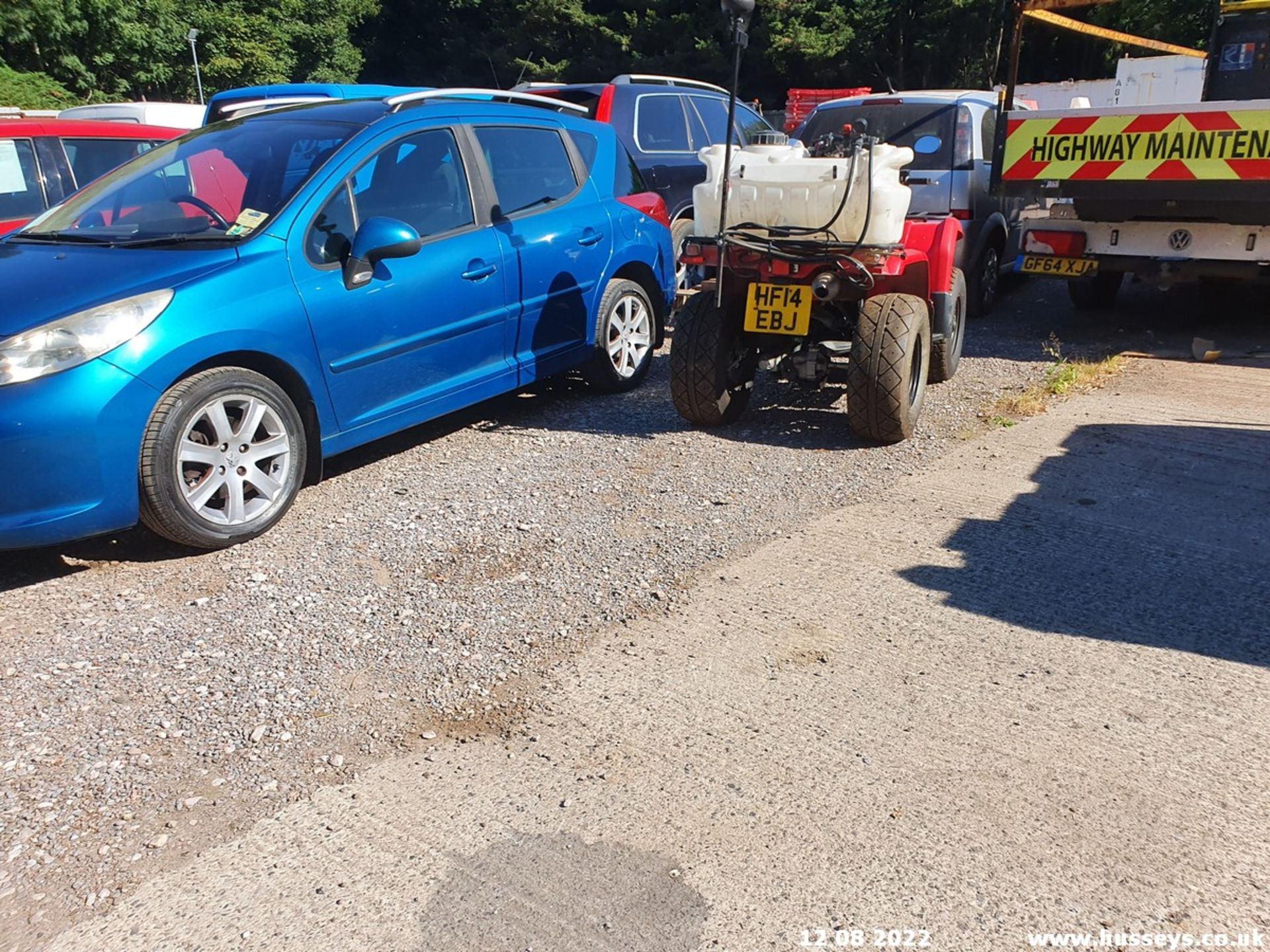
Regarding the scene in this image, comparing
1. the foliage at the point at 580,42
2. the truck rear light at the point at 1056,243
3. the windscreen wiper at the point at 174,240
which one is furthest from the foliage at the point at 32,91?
the truck rear light at the point at 1056,243

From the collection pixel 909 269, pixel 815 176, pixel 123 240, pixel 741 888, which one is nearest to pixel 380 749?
pixel 741 888

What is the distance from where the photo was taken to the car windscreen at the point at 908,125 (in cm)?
835

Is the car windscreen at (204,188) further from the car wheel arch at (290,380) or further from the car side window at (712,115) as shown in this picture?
the car side window at (712,115)

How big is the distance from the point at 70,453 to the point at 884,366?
11.8ft

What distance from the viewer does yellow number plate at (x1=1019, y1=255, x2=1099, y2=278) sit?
7.71 m

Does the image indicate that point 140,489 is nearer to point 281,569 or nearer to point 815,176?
point 281,569

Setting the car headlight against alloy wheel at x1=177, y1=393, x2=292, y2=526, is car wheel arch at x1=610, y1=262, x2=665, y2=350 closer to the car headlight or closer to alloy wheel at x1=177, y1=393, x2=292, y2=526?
alloy wheel at x1=177, y1=393, x2=292, y2=526

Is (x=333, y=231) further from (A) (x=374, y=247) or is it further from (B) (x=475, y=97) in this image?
(B) (x=475, y=97)

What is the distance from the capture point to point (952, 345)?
6668 mm

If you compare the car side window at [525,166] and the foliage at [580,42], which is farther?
the foliage at [580,42]

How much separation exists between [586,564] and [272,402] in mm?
1504

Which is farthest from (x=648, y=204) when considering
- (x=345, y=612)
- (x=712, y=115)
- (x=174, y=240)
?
(x=345, y=612)

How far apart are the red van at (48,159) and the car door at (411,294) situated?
3293mm

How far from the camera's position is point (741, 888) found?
2393 millimetres
